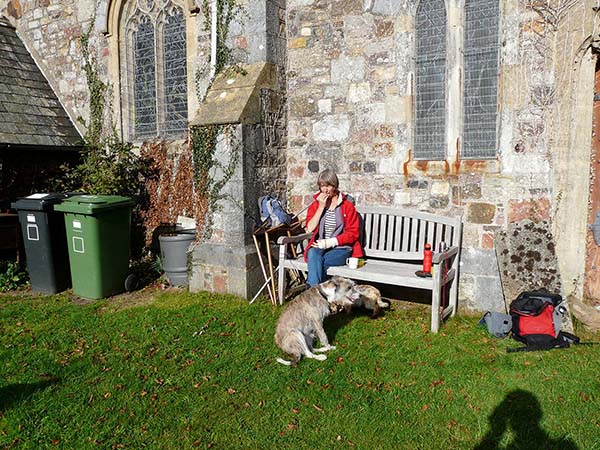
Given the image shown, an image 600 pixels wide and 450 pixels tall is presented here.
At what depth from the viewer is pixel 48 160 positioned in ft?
28.5

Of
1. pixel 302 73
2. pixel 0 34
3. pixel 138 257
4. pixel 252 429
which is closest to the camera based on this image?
pixel 252 429

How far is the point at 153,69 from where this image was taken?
28.0 ft

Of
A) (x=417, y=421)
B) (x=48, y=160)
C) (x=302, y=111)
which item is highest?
(x=302, y=111)

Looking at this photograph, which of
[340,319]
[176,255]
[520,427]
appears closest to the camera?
[520,427]

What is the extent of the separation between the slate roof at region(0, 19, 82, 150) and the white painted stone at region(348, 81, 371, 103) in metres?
5.07

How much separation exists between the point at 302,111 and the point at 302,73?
511 millimetres

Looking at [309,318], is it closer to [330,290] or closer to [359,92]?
[330,290]

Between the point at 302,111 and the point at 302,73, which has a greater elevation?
the point at 302,73

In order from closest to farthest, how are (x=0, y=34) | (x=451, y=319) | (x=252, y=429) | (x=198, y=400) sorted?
1. (x=252, y=429)
2. (x=198, y=400)
3. (x=451, y=319)
4. (x=0, y=34)

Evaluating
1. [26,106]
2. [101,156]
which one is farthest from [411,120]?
[26,106]

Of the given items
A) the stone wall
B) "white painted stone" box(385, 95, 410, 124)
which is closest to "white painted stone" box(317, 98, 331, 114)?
the stone wall

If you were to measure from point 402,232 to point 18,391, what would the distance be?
4.43 meters

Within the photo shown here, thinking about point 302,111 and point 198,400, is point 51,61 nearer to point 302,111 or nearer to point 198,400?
point 302,111

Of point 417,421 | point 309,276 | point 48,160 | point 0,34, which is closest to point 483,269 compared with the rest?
point 309,276
